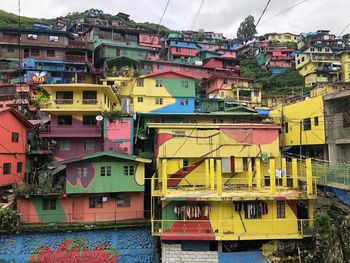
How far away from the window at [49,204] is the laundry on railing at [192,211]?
982cm

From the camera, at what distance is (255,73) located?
241 ft

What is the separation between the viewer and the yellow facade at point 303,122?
29.1 m

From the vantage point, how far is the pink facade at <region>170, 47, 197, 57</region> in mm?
70869

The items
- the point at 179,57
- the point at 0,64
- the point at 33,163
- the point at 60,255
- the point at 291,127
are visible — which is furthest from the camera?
the point at 179,57

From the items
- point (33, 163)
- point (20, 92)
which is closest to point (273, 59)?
point (20, 92)

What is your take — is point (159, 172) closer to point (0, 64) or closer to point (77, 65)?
point (77, 65)

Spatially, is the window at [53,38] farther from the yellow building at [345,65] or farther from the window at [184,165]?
the yellow building at [345,65]

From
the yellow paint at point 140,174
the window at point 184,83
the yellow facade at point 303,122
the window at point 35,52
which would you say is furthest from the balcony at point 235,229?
the window at point 35,52

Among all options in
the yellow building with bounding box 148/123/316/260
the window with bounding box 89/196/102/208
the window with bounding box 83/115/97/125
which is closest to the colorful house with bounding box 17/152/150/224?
the window with bounding box 89/196/102/208

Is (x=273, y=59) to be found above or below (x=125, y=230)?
above

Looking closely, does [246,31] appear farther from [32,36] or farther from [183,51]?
[32,36]

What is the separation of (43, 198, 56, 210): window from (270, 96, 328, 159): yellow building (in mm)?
23930

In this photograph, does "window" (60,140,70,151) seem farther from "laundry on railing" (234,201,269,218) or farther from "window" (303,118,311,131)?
"window" (303,118,311,131)

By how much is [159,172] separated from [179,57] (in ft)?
165
